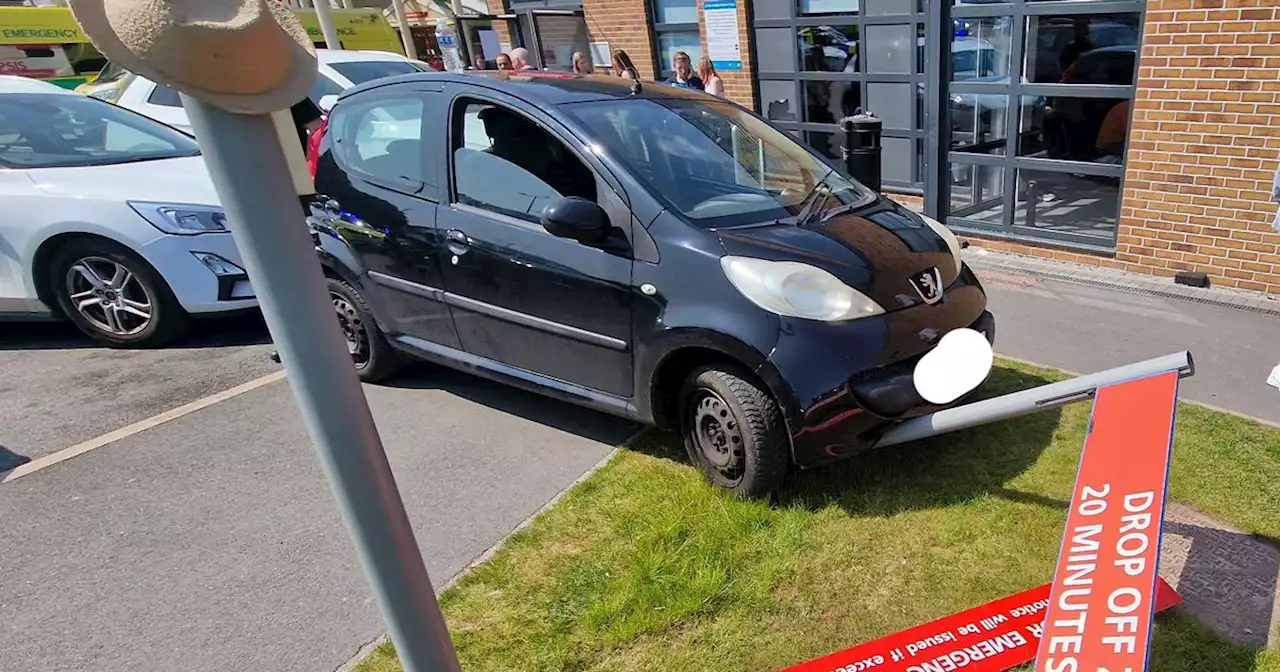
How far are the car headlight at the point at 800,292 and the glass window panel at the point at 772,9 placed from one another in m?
5.88

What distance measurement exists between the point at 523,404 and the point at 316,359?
2944 mm

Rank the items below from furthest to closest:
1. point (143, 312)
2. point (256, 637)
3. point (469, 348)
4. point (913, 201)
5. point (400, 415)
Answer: point (913, 201) → point (143, 312) → point (400, 415) → point (469, 348) → point (256, 637)

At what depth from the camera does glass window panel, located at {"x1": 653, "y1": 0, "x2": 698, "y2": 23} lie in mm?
8836

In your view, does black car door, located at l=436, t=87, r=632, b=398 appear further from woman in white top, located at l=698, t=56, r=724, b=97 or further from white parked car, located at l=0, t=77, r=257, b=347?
woman in white top, located at l=698, t=56, r=724, b=97

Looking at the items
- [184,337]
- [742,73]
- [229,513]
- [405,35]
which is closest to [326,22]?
[405,35]

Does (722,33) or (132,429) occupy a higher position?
(722,33)

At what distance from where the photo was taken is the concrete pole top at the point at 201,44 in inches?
40.4

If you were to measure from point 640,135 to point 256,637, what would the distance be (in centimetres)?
251

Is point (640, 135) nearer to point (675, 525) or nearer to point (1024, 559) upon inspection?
point (675, 525)

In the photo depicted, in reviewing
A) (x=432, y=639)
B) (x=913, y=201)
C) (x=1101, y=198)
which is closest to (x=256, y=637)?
(x=432, y=639)

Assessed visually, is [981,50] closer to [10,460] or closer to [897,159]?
[897,159]

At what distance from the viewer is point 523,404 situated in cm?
423

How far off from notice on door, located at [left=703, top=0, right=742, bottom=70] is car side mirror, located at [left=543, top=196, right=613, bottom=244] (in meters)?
5.99

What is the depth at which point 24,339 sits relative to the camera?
18.4ft
